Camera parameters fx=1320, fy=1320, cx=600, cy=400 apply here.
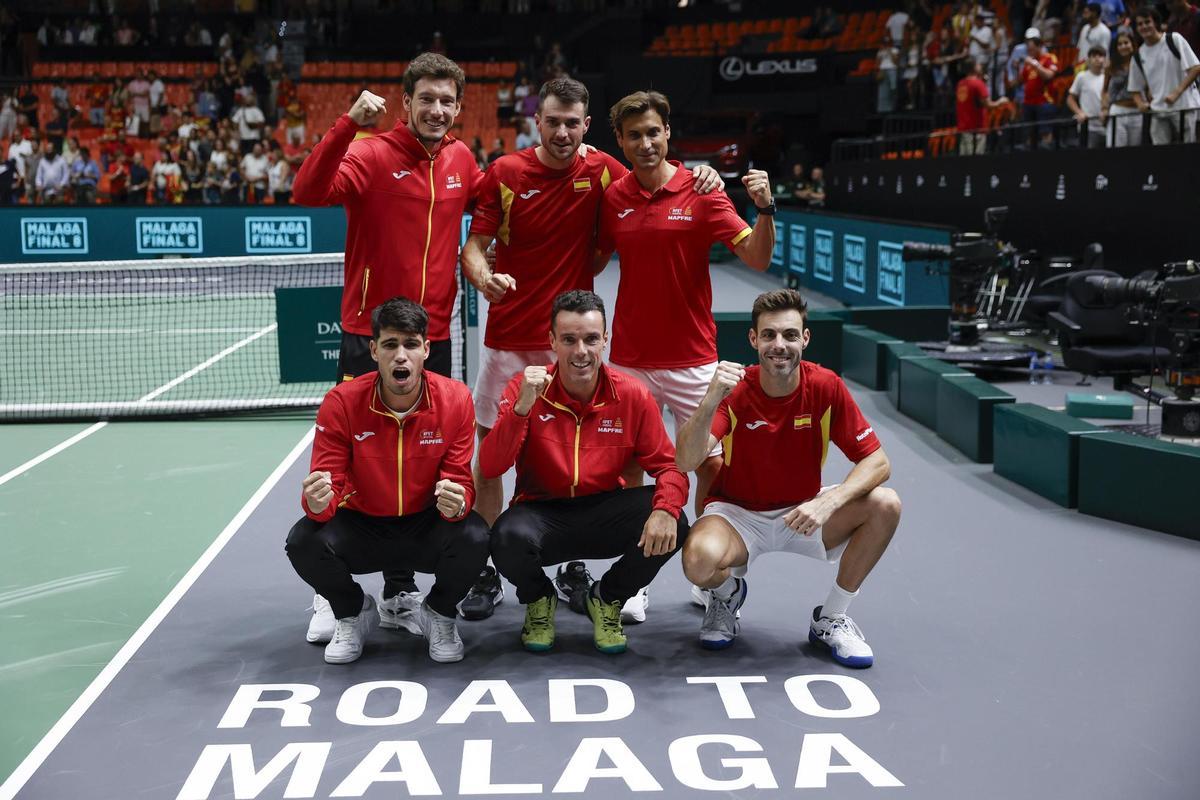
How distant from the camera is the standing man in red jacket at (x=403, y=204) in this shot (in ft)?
18.9

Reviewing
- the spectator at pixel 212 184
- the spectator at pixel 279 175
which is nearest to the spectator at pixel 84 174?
the spectator at pixel 212 184

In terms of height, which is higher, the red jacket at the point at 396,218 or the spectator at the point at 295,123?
the spectator at the point at 295,123

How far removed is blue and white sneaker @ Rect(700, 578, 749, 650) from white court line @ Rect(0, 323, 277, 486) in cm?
537

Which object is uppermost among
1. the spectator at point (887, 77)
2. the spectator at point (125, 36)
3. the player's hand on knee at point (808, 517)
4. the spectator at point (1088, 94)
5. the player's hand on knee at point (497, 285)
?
the spectator at point (125, 36)

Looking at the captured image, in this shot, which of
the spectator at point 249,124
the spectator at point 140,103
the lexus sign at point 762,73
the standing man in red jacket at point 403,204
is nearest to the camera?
the standing man in red jacket at point 403,204

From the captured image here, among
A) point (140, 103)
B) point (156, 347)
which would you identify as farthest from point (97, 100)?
point (156, 347)

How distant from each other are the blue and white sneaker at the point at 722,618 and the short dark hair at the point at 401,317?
173cm

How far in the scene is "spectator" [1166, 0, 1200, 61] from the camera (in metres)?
13.2

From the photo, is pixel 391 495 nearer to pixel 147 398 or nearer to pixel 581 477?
pixel 581 477

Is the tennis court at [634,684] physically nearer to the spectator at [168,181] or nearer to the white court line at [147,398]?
the white court line at [147,398]

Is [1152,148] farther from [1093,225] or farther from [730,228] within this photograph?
[730,228]

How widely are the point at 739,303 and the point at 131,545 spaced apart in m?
13.1

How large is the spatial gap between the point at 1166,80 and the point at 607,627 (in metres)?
10.0

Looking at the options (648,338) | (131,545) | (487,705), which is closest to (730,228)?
(648,338)
